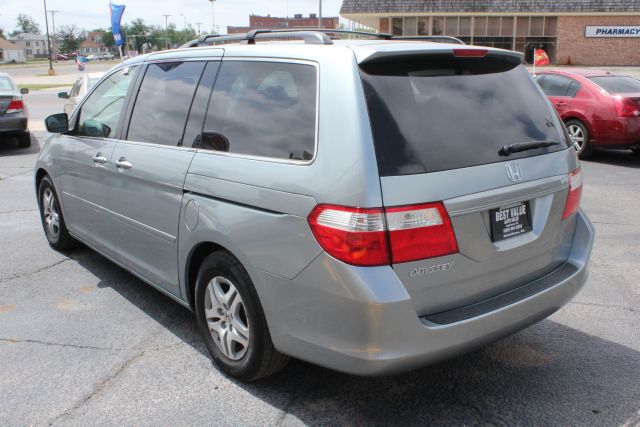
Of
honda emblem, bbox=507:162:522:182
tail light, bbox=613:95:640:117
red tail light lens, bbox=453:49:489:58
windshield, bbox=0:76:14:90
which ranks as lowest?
tail light, bbox=613:95:640:117

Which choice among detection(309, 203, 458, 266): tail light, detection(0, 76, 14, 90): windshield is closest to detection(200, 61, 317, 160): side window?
detection(309, 203, 458, 266): tail light

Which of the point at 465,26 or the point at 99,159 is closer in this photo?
the point at 99,159

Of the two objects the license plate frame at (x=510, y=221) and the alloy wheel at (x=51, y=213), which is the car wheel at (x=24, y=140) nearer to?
the alloy wheel at (x=51, y=213)

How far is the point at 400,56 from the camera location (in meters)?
2.96

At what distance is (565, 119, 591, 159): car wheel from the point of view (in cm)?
1122

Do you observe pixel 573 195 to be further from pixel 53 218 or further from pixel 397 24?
pixel 397 24

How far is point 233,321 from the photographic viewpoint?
3.37 m

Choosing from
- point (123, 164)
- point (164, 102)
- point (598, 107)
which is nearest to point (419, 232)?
point (164, 102)

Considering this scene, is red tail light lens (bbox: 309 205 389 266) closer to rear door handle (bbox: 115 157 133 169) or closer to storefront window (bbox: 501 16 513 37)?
rear door handle (bbox: 115 157 133 169)

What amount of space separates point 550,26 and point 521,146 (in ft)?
141

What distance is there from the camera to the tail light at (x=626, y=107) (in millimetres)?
10555

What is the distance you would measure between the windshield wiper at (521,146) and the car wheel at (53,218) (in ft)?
13.2

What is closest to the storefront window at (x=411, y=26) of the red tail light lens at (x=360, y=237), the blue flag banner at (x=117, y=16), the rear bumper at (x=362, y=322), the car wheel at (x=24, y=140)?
the blue flag banner at (x=117, y=16)

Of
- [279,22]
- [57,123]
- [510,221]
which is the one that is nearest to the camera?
[510,221]
